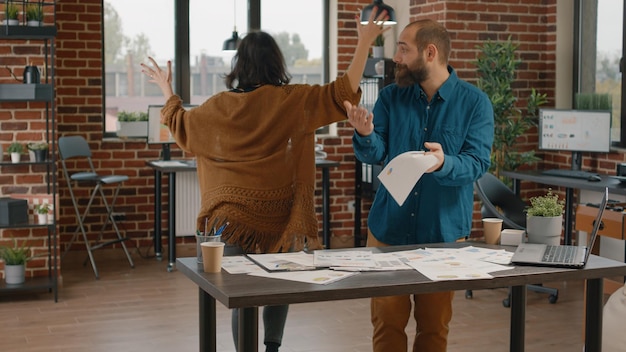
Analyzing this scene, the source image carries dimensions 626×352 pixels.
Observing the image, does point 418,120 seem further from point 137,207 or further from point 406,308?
point 137,207

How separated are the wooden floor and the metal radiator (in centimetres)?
101

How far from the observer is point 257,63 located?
365cm

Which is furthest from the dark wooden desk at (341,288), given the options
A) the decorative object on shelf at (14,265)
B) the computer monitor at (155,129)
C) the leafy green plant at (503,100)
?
the computer monitor at (155,129)

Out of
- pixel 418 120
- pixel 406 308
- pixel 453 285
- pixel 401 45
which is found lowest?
pixel 406 308

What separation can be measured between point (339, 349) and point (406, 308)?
1.40m

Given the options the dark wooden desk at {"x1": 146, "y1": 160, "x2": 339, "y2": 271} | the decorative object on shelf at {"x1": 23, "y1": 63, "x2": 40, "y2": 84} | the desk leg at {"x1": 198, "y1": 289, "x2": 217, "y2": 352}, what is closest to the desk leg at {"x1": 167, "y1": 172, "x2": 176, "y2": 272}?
the dark wooden desk at {"x1": 146, "y1": 160, "x2": 339, "y2": 271}

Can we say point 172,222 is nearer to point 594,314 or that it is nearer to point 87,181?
point 87,181

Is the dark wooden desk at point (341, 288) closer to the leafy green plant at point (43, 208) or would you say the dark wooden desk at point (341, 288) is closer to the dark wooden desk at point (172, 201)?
the leafy green plant at point (43, 208)

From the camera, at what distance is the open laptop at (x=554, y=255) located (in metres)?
3.08

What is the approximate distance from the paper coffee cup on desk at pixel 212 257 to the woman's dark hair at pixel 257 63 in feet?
3.16

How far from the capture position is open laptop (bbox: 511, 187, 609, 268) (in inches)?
121

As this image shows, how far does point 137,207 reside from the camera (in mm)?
7617

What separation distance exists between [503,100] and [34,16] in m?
3.52

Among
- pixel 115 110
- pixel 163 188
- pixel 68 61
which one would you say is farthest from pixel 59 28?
pixel 163 188
